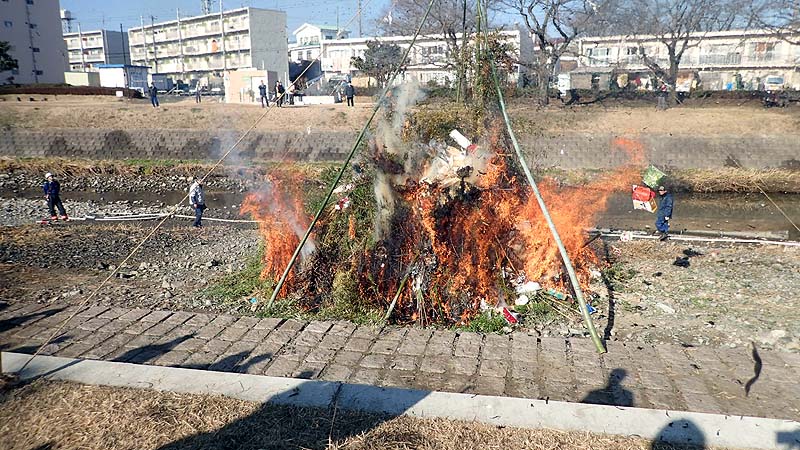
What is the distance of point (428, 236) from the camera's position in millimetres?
8148

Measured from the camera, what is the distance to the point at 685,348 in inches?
269

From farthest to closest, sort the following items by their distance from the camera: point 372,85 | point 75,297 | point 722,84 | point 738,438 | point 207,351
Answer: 1. point 722,84
2. point 372,85
3. point 75,297
4. point 207,351
5. point 738,438

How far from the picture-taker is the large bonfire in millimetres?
8117

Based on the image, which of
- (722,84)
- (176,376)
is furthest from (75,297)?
(722,84)

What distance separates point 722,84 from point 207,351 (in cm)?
5219

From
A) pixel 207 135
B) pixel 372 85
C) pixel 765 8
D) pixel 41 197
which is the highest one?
pixel 765 8

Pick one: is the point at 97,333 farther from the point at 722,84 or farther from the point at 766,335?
the point at 722,84

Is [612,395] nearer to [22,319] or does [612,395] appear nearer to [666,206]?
[22,319]

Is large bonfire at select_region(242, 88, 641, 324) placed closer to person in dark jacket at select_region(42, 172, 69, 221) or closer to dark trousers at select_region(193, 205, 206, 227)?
dark trousers at select_region(193, 205, 206, 227)

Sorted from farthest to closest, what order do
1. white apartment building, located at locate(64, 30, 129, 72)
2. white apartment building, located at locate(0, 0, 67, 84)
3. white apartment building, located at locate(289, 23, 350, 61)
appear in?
white apartment building, located at locate(64, 30, 129, 72) < white apartment building, located at locate(289, 23, 350, 61) < white apartment building, located at locate(0, 0, 67, 84)

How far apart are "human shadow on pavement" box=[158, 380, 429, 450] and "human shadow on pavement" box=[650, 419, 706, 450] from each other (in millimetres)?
2065

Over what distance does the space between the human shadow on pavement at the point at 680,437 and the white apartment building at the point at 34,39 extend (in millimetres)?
65152

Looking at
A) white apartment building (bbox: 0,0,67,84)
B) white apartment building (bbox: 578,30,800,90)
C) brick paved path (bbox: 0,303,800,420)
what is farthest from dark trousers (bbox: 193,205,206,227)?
white apartment building (bbox: 0,0,67,84)

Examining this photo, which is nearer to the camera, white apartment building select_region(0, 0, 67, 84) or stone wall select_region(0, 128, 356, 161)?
stone wall select_region(0, 128, 356, 161)
